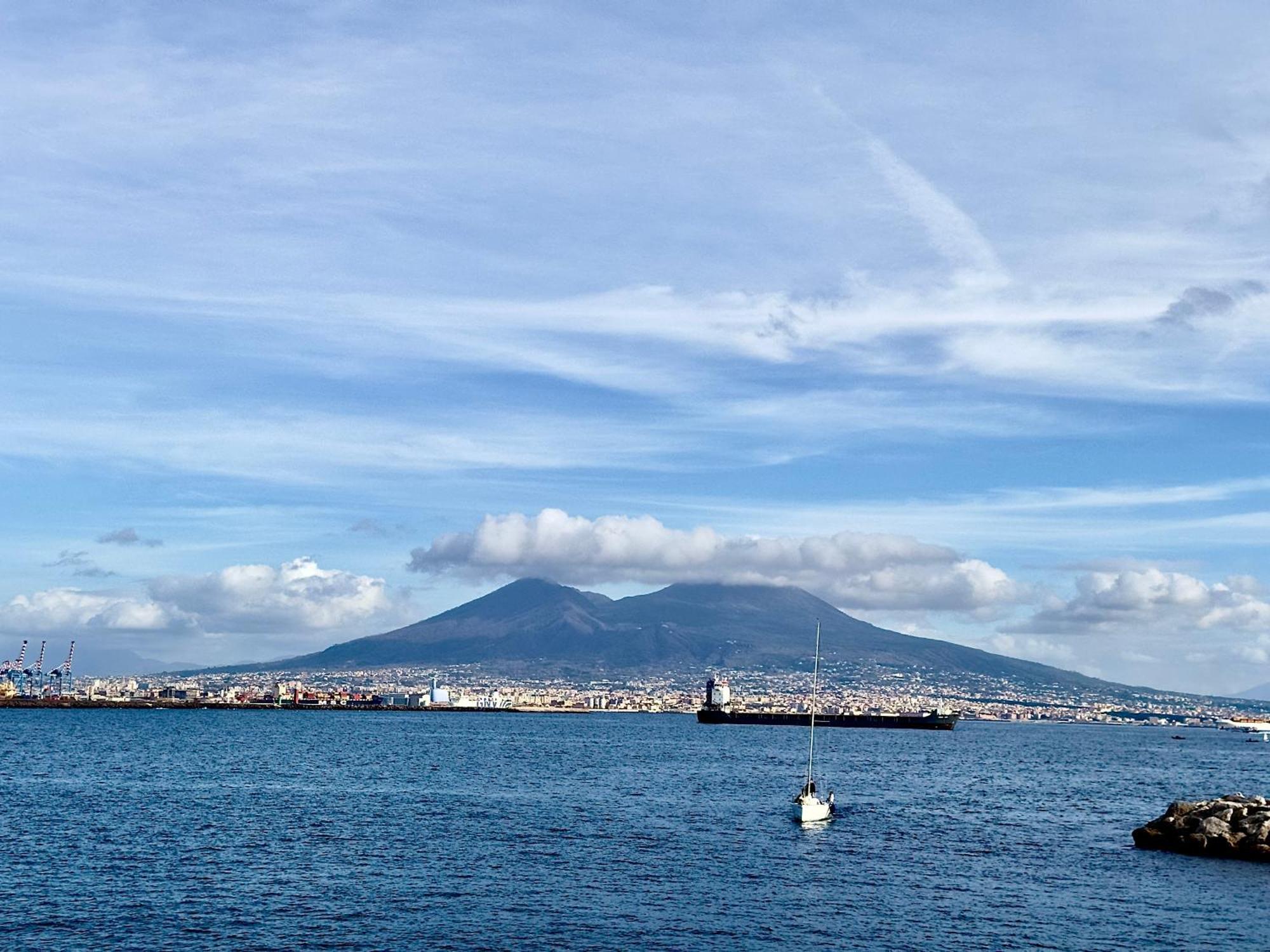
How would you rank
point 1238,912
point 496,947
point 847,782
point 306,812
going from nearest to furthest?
point 496,947, point 1238,912, point 306,812, point 847,782

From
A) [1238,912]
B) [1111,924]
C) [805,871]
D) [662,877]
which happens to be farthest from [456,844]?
[1238,912]

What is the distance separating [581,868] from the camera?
71250 mm

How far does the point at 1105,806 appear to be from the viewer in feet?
387

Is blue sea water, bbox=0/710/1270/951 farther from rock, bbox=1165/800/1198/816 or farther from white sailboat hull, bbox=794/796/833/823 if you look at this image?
rock, bbox=1165/800/1198/816

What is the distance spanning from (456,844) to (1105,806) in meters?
68.6

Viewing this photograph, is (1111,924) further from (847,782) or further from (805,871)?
(847,782)

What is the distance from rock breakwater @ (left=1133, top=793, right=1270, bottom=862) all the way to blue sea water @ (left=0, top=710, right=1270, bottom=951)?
251 centimetres

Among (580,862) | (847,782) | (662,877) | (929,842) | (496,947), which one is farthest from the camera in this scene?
(847,782)

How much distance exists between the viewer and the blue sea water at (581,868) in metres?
55.8

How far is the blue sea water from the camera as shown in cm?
5578

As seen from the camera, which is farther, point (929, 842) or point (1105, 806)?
point (1105, 806)

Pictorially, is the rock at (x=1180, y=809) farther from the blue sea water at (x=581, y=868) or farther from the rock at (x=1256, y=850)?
the rock at (x=1256, y=850)

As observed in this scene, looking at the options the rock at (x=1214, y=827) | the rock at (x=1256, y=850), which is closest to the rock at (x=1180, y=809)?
the rock at (x=1214, y=827)

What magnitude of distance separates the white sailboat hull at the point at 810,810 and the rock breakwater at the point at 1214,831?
22.3m
